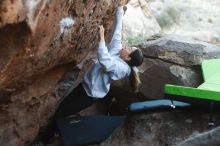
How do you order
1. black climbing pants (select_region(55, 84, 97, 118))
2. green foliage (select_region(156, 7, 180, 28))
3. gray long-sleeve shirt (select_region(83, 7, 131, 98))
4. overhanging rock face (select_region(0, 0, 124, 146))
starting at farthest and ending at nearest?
green foliage (select_region(156, 7, 180, 28))
black climbing pants (select_region(55, 84, 97, 118))
gray long-sleeve shirt (select_region(83, 7, 131, 98))
overhanging rock face (select_region(0, 0, 124, 146))

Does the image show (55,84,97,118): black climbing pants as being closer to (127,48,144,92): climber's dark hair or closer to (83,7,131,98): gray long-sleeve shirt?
(83,7,131,98): gray long-sleeve shirt

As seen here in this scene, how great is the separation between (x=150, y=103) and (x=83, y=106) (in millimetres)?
943

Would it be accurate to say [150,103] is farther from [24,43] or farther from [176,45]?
[24,43]

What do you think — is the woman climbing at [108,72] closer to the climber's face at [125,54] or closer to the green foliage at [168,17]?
the climber's face at [125,54]

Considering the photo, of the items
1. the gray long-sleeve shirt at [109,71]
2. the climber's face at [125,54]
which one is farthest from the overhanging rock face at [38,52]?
the climber's face at [125,54]

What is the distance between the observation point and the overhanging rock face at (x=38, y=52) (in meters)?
3.39

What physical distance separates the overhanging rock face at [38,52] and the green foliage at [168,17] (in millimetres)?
9424

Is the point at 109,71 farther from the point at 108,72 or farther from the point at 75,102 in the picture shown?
the point at 75,102

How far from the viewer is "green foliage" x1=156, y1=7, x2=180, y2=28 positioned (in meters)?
14.8

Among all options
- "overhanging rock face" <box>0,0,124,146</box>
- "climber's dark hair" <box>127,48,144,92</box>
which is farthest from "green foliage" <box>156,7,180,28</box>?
"climber's dark hair" <box>127,48,144,92</box>

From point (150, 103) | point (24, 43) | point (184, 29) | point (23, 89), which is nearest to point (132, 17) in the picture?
point (184, 29)

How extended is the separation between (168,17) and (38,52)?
11.6 m

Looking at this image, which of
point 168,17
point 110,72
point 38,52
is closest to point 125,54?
point 110,72

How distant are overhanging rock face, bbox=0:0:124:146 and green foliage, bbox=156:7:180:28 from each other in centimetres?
942
